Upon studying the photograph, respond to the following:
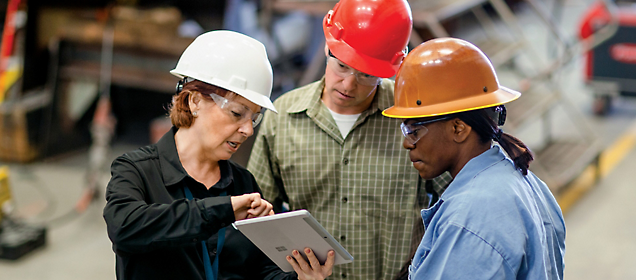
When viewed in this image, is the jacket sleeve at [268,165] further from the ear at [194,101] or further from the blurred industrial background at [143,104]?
the blurred industrial background at [143,104]

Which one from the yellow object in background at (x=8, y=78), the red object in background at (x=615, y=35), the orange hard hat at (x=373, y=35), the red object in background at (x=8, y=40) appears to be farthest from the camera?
the red object in background at (x=615, y=35)

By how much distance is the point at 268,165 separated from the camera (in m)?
2.67

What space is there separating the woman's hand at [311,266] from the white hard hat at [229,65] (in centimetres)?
53

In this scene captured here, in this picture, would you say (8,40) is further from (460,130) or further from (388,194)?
(460,130)

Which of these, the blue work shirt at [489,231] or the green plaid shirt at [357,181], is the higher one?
the blue work shirt at [489,231]

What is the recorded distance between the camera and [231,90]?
2.08 m

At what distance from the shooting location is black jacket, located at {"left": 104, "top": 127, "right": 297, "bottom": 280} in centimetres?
181

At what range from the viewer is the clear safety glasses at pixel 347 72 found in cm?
244

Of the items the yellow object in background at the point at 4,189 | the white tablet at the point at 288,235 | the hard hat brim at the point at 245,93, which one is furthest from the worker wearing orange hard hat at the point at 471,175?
the yellow object in background at the point at 4,189

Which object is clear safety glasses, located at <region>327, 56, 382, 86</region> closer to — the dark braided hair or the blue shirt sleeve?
the dark braided hair

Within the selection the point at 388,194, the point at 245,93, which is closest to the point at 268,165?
the point at 388,194

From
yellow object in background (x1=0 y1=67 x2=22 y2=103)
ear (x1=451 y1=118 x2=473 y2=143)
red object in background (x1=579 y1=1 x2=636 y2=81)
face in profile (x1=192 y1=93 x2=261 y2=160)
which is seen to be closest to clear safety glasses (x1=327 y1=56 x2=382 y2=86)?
→ face in profile (x1=192 y1=93 x2=261 y2=160)

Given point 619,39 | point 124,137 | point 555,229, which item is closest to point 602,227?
point 619,39

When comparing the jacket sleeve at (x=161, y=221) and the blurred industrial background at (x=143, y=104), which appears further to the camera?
the blurred industrial background at (x=143, y=104)
